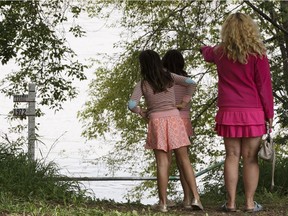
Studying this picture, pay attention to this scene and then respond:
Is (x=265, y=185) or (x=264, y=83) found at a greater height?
(x=264, y=83)

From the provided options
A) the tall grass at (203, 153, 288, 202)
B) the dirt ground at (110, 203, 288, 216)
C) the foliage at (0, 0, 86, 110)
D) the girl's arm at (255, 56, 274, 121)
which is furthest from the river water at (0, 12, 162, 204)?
the girl's arm at (255, 56, 274, 121)

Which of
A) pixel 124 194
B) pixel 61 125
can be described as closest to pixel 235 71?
pixel 124 194

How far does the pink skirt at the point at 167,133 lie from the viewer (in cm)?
793

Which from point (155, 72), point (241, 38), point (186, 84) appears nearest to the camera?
point (241, 38)

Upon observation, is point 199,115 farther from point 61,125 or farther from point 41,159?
point 61,125

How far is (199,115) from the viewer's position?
15.8 meters

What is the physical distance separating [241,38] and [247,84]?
41cm

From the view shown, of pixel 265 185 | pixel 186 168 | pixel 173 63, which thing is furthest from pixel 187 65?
pixel 186 168

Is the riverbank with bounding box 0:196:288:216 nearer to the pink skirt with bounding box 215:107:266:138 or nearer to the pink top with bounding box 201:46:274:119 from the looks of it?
the pink skirt with bounding box 215:107:266:138

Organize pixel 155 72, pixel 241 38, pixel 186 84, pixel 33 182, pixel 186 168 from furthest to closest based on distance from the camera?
pixel 33 182 → pixel 186 168 → pixel 186 84 → pixel 155 72 → pixel 241 38

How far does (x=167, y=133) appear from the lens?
795 cm

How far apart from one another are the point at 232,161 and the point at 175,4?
8962 millimetres

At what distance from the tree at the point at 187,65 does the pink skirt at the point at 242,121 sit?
11.6ft

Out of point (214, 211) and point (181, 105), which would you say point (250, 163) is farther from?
point (181, 105)
